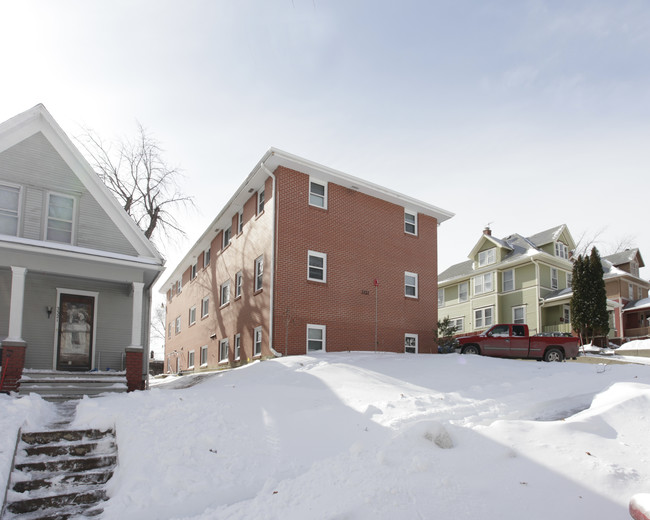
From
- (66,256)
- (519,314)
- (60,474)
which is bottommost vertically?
(60,474)

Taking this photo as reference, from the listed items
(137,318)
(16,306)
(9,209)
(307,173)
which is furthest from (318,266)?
(16,306)

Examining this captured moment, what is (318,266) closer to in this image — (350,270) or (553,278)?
(350,270)

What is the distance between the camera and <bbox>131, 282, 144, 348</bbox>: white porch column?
12.9 meters

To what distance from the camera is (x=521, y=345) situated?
18156 millimetres

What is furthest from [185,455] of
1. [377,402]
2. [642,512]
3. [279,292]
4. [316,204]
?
[316,204]

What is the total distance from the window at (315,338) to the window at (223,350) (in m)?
5.80

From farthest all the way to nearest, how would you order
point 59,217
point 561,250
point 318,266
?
point 561,250 < point 318,266 < point 59,217

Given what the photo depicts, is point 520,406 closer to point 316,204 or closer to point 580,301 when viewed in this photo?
point 316,204

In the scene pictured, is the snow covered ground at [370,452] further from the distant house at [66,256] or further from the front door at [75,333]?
the front door at [75,333]

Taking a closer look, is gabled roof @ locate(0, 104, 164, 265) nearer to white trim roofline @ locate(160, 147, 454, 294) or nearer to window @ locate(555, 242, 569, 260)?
white trim roofline @ locate(160, 147, 454, 294)

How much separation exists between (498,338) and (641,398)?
10442 millimetres

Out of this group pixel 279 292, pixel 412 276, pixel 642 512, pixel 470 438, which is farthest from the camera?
pixel 412 276

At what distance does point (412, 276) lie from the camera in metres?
22.1

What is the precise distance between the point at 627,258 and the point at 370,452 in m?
36.9
